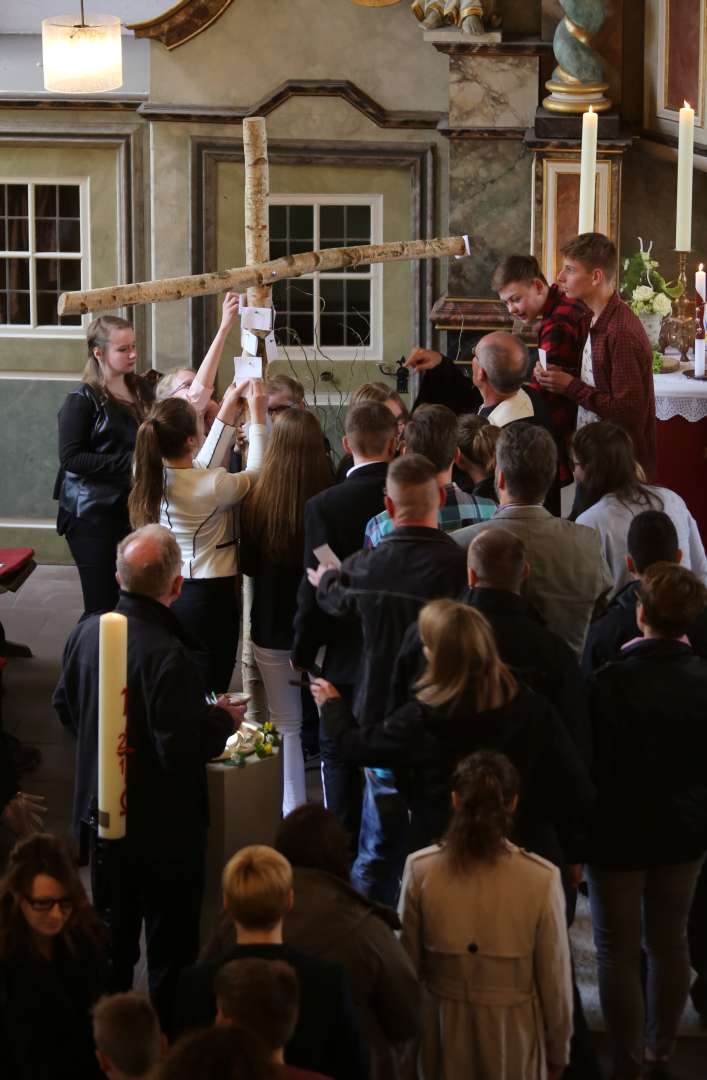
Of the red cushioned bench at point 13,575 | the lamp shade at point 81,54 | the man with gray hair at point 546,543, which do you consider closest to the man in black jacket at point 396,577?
the man with gray hair at point 546,543

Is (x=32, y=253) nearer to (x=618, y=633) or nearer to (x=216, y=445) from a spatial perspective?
(x=216, y=445)

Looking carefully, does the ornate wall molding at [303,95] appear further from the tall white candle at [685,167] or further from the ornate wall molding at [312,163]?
the tall white candle at [685,167]

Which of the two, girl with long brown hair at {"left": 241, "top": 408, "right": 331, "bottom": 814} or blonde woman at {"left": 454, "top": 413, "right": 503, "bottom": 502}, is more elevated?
blonde woman at {"left": 454, "top": 413, "right": 503, "bottom": 502}

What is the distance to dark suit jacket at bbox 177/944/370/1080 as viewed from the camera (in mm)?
2941

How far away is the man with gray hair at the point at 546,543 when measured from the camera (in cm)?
453

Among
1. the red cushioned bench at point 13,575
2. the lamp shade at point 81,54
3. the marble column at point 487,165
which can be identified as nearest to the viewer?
the red cushioned bench at point 13,575

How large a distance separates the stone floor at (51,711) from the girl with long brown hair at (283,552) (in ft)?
1.70

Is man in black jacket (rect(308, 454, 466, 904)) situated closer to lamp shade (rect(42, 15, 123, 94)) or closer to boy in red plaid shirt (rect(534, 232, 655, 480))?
boy in red plaid shirt (rect(534, 232, 655, 480))

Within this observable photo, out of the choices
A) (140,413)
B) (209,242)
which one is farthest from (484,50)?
(140,413)

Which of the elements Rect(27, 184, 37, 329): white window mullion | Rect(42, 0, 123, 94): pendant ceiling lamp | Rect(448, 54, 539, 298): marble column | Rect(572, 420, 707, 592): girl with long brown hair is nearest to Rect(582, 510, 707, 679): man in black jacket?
Rect(572, 420, 707, 592): girl with long brown hair

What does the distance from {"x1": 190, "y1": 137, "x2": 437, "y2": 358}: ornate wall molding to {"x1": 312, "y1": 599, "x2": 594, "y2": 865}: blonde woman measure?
667cm

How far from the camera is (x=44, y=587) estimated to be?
33.6ft

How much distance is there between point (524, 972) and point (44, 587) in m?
7.22

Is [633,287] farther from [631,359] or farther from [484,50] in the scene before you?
[631,359]
